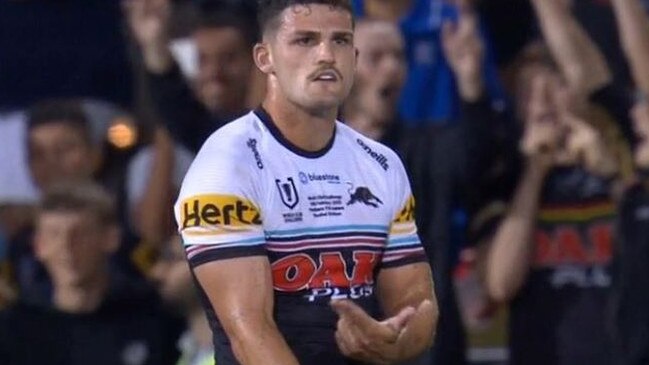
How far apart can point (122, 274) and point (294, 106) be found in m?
2.87

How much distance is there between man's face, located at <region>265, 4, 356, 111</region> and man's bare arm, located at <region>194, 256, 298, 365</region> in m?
0.53

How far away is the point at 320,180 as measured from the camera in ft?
22.2

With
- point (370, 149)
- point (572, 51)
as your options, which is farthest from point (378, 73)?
point (370, 149)

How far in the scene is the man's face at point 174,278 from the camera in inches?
367

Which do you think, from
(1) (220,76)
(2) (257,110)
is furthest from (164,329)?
(2) (257,110)

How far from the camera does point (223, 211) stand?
657cm

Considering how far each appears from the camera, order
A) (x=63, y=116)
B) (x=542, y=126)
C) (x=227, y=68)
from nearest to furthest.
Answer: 1. (x=542, y=126)
2. (x=227, y=68)
3. (x=63, y=116)

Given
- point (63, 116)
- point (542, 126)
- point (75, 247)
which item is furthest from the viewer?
point (63, 116)

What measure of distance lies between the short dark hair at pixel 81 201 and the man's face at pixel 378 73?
3.68 feet

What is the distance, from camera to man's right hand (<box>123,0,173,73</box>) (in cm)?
962

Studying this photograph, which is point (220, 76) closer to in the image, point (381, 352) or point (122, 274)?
point (122, 274)

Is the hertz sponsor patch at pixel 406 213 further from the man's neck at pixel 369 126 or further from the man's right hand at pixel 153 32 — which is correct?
the man's right hand at pixel 153 32

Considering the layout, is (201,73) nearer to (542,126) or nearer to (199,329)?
(199,329)

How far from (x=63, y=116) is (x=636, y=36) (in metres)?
2.50
